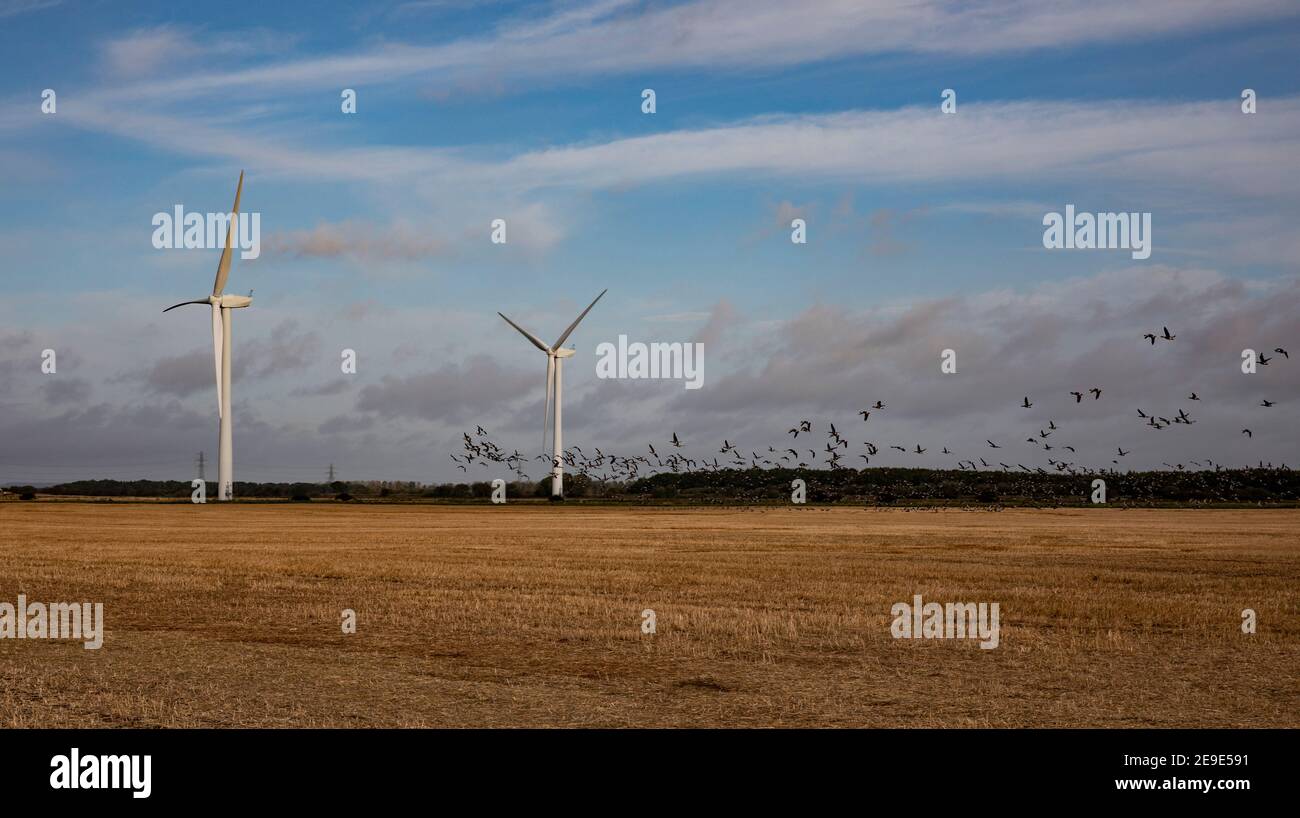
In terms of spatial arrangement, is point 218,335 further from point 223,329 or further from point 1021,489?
point 1021,489

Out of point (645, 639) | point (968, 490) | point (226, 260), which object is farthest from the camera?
point (968, 490)

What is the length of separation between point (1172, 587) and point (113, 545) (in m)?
49.2

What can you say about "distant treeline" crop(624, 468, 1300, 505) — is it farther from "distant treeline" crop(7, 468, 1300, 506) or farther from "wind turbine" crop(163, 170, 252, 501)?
"wind turbine" crop(163, 170, 252, 501)

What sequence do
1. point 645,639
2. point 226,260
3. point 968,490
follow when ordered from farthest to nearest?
1. point 968,490
2. point 226,260
3. point 645,639

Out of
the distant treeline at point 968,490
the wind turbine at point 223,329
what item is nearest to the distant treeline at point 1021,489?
the distant treeline at point 968,490

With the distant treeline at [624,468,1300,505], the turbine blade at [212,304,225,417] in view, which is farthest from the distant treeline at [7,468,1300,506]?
the turbine blade at [212,304,225,417]

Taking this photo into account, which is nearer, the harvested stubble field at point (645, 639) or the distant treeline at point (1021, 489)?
the harvested stubble field at point (645, 639)

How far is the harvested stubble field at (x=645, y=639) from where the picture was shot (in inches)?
789

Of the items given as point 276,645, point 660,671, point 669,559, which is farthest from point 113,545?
point 660,671

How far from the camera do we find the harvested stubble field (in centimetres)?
2005

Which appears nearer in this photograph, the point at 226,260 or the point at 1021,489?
the point at 226,260

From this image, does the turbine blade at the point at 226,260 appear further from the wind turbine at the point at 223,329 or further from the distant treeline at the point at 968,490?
the distant treeline at the point at 968,490

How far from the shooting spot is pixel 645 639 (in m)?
28.5

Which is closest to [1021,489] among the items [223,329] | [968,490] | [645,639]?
[968,490]
